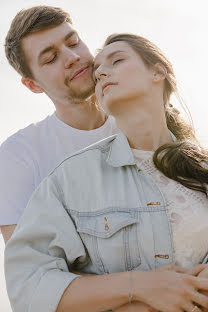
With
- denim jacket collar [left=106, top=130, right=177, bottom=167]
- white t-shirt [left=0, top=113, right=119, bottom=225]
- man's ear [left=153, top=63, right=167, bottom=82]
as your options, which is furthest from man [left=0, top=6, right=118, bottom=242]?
denim jacket collar [left=106, top=130, right=177, bottom=167]

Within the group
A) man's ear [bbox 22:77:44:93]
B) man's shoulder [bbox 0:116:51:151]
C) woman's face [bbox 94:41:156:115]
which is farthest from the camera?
man's ear [bbox 22:77:44:93]

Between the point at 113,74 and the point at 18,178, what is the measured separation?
3.43ft

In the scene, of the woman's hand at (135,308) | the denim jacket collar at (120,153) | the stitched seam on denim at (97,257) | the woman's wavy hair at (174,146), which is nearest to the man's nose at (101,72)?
the woman's wavy hair at (174,146)

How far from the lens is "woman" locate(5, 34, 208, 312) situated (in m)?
1.52

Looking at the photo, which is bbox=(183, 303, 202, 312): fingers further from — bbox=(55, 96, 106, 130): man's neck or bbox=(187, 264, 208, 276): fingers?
bbox=(55, 96, 106, 130): man's neck

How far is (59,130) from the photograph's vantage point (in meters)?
2.91

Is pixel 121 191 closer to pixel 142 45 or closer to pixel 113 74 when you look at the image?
pixel 113 74

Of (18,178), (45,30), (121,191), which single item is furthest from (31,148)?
(121,191)

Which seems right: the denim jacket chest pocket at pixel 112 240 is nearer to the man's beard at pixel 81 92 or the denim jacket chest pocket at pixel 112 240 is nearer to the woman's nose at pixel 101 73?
the woman's nose at pixel 101 73

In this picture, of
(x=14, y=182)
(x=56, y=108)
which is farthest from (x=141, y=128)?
(x=56, y=108)

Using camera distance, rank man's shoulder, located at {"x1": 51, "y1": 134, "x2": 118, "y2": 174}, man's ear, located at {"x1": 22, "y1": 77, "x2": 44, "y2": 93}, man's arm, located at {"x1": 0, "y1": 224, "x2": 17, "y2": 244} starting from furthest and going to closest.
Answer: man's ear, located at {"x1": 22, "y1": 77, "x2": 44, "y2": 93}
man's arm, located at {"x1": 0, "y1": 224, "x2": 17, "y2": 244}
man's shoulder, located at {"x1": 51, "y1": 134, "x2": 118, "y2": 174}

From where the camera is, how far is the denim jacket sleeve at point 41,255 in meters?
1.54

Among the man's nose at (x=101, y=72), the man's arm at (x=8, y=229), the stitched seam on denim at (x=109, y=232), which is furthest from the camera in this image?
the man's arm at (x=8, y=229)

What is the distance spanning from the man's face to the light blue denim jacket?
112 centimetres
